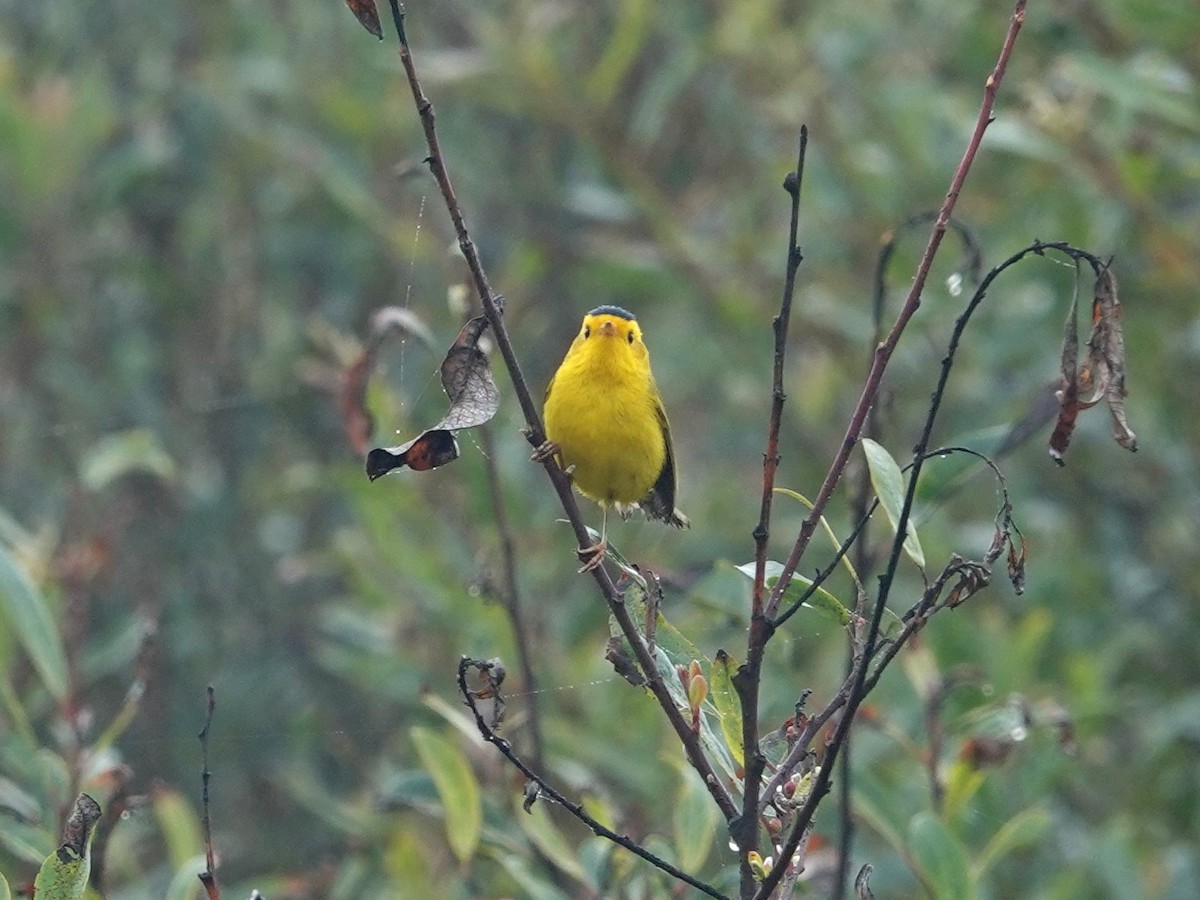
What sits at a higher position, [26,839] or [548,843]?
[548,843]

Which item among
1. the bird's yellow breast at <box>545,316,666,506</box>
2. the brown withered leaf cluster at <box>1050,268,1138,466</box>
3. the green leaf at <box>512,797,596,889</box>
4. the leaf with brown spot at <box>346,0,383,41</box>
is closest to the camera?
the leaf with brown spot at <box>346,0,383,41</box>

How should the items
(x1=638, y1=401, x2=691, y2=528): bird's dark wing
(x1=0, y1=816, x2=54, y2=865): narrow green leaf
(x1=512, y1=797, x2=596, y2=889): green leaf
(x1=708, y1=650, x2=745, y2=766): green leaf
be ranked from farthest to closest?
1. (x1=638, y1=401, x2=691, y2=528): bird's dark wing
2. (x1=512, y1=797, x2=596, y2=889): green leaf
3. (x1=0, y1=816, x2=54, y2=865): narrow green leaf
4. (x1=708, y1=650, x2=745, y2=766): green leaf

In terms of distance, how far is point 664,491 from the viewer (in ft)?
12.3

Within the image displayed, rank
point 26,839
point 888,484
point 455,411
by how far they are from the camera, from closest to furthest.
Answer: point 455,411
point 888,484
point 26,839

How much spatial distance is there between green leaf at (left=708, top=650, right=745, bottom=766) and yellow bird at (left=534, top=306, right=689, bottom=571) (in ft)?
3.70

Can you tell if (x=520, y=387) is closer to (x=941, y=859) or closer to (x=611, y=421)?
(x=941, y=859)

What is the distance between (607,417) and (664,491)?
395 mm

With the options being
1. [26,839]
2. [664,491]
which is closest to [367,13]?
[26,839]

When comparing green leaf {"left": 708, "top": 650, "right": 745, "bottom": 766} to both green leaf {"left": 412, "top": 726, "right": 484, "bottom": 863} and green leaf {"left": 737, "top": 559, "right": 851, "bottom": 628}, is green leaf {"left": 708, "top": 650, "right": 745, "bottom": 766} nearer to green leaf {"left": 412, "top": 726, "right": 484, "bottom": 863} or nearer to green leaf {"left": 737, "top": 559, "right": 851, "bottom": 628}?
green leaf {"left": 737, "top": 559, "right": 851, "bottom": 628}

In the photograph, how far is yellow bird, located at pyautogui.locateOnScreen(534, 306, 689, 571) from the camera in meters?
3.40

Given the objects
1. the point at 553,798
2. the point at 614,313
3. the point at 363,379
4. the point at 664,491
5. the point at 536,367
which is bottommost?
the point at 553,798

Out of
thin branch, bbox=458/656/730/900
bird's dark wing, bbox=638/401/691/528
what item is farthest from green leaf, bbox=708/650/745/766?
bird's dark wing, bbox=638/401/691/528

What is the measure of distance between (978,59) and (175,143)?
3.11m

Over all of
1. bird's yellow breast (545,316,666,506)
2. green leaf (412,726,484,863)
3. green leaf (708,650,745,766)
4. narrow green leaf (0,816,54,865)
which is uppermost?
bird's yellow breast (545,316,666,506)
